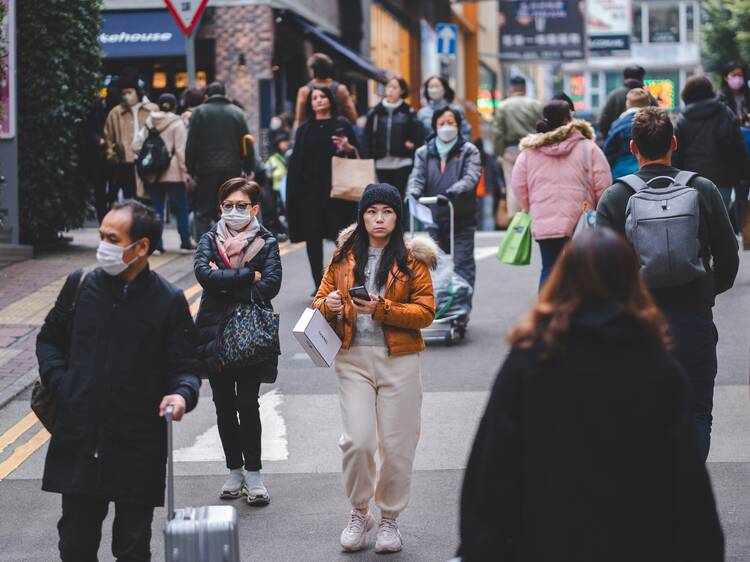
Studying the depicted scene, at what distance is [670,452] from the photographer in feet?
11.7

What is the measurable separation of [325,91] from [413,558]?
21.6ft

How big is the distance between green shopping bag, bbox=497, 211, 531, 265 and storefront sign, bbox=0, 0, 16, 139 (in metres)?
6.12

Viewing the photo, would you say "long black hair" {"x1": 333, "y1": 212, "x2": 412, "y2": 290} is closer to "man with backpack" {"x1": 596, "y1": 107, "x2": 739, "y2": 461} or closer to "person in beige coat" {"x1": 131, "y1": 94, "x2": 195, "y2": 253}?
"man with backpack" {"x1": 596, "y1": 107, "x2": 739, "y2": 461}

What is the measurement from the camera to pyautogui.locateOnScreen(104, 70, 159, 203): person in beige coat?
1578 cm

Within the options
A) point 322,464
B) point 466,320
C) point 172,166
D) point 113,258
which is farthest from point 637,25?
point 113,258

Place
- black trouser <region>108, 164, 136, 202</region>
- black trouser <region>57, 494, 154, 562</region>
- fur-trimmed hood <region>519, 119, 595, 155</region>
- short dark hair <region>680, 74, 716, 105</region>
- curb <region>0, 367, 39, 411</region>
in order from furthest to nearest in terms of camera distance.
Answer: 1. black trouser <region>108, 164, 136, 202</region>
2. short dark hair <region>680, 74, 716, 105</region>
3. fur-trimmed hood <region>519, 119, 595, 155</region>
4. curb <region>0, 367, 39, 411</region>
5. black trouser <region>57, 494, 154, 562</region>

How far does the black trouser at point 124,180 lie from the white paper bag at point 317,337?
10.3 metres

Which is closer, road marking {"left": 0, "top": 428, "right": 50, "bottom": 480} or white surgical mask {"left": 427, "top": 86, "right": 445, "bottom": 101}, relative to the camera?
road marking {"left": 0, "top": 428, "right": 50, "bottom": 480}

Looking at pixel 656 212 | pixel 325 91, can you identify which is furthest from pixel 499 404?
pixel 325 91

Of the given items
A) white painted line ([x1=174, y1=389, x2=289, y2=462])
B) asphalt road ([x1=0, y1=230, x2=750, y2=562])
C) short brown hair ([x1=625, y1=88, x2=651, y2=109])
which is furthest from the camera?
short brown hair ([x1=625, y1=88, x2=651, y2=109])

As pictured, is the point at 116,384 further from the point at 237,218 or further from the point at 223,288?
the point at 237,218

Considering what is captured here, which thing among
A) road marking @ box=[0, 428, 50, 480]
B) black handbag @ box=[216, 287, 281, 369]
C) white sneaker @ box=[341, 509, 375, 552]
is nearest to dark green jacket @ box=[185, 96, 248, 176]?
road marking @ box=[0, 428, 50, 480]

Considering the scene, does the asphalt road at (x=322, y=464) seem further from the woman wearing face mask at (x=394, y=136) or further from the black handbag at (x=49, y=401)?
the woman wearing face mask at (x=394, y=136)

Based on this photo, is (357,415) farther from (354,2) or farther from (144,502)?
A: (354,2)
